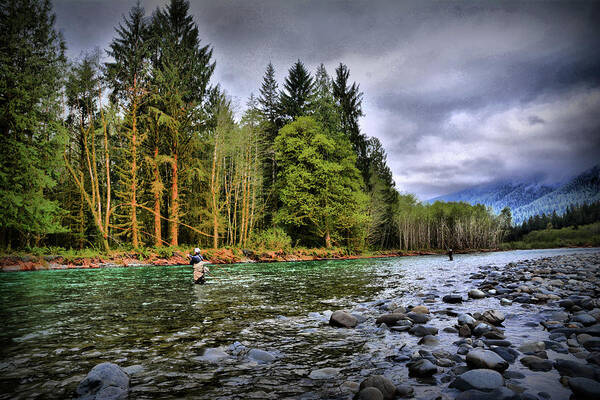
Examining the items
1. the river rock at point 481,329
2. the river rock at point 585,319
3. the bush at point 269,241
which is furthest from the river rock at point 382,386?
the bush at point 269,241

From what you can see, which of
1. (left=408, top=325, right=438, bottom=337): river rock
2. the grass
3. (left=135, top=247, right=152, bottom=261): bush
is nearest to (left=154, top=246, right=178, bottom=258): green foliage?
(left=135, top=247, right=152, bottom=261): bush

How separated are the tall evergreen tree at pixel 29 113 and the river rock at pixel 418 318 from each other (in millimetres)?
22982

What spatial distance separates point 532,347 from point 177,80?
96.3 ft

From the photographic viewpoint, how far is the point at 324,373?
9.90 ft

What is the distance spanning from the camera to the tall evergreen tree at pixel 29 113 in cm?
1789

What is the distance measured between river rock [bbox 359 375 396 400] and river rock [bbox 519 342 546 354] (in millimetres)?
2098

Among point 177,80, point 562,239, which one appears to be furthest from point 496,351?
point 562,239

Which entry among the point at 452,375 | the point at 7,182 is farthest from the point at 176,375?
the point at 7,182

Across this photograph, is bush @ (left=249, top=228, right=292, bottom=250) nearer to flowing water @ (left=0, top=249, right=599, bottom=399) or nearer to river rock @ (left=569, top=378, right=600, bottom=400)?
flowing water @ (left=0, top=249, right=599, bottom=399)

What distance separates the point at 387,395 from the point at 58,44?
28642mm

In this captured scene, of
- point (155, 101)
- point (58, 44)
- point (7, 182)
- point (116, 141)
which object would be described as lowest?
point (7, 182)

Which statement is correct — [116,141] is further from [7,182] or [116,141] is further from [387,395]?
[387,395]

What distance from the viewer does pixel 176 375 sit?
301 centimetres

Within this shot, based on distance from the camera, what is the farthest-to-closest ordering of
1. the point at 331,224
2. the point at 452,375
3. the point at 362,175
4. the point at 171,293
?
1. the point at 362,175
2. the point at 331,224
3. the point at 171,293
4. the point at 452,375
